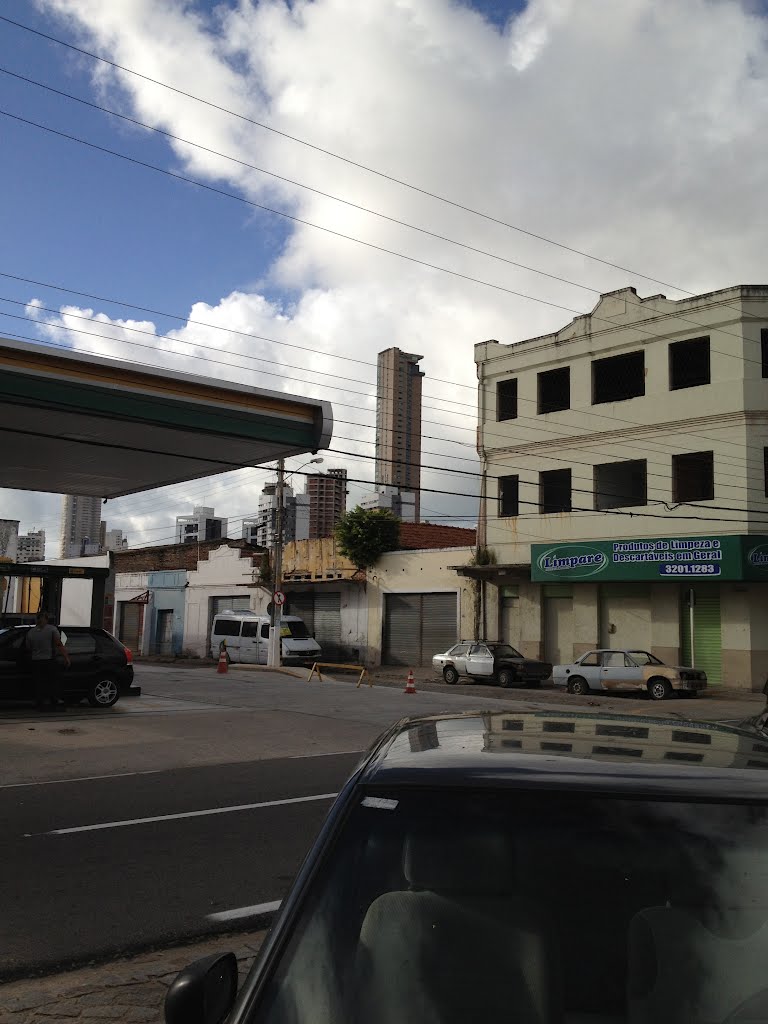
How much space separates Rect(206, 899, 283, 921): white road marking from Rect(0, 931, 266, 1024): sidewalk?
443 millimetres

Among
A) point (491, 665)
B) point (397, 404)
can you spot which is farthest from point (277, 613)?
point (397, 404)

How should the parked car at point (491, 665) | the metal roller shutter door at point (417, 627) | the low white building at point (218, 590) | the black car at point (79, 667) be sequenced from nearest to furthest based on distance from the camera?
the black car at point (79, 667) < the parked car at point (491, 665) < the metal roller shutter door at point (417, 627) < the low white building at point (218, 590)

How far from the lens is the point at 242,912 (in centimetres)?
575

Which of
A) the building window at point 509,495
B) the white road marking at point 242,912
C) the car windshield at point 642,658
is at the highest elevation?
the building window at point 509,495

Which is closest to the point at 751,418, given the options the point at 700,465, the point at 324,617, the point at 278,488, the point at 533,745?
the point at 700,465

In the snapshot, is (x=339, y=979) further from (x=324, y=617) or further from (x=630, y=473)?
(x=324, y=617)

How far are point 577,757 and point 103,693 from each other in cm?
1732

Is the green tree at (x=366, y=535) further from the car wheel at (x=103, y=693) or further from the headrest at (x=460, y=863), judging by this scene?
the headrest at (x=460, y=863)

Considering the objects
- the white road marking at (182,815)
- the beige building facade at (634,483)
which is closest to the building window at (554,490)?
the beige building facade at (634,483)

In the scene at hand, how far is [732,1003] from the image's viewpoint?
195 centimetres

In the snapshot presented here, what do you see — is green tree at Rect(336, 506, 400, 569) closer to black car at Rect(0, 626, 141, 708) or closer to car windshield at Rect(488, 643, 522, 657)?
car windshield at Rect(488, 643, 522, 657)

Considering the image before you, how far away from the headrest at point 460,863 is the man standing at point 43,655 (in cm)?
1528

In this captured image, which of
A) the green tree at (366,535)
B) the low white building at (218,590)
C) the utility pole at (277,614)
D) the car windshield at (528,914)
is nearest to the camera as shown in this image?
the car windshield at (528,914)

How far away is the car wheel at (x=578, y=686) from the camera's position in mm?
27734
